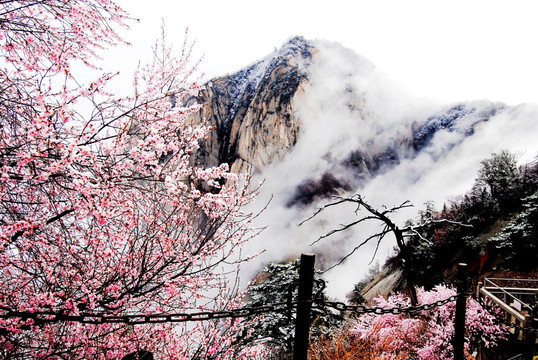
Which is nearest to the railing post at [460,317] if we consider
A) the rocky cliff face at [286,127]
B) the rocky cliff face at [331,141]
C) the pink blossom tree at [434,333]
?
the pink blossom tree at [434,333]

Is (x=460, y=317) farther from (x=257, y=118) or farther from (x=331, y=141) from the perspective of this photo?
(x=331, y=141)

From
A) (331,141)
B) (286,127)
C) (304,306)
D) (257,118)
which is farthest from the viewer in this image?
(331,141)

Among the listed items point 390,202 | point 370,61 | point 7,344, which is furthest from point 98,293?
point 370,61

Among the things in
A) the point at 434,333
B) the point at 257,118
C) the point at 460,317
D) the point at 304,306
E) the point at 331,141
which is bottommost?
the point at 304,306

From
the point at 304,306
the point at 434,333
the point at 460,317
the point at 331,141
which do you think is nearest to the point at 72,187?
the point at 304,306

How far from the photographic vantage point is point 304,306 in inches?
70.2

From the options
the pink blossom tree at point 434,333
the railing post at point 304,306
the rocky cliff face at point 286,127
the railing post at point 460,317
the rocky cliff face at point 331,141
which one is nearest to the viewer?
the railing post at point 304,306

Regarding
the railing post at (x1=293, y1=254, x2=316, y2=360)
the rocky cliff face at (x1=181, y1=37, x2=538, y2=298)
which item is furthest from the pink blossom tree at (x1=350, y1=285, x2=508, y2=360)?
the rocky cliff face at (x1=181, y1=37, x2=538, y2=298)

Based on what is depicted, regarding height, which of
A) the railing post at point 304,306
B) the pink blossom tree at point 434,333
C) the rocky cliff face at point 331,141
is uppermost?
the rocky cliff face at point 331,141

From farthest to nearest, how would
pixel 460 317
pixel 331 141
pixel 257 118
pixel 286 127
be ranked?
pixel 331 141 < pixel 286 127 < pixel 257 118 < pixel 460 317

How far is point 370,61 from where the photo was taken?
44.6m

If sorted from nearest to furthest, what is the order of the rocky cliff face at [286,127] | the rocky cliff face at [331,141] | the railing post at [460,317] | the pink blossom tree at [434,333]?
the railing post at [460,317] → the pink blossom tree at [434,333] → the rocky cliff face at [331,141] → the rocky cliff face at [286,127]

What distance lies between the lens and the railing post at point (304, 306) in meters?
1.77

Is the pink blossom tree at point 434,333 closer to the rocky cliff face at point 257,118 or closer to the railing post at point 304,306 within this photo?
the railing post at point 304,306
